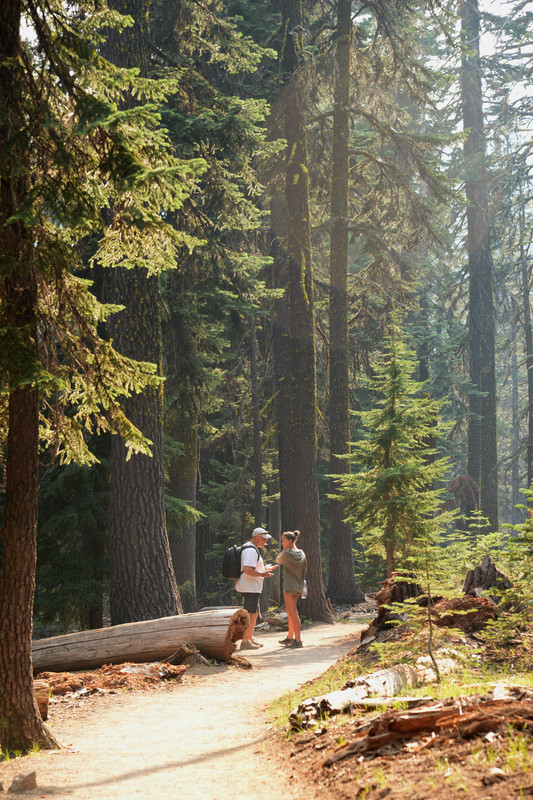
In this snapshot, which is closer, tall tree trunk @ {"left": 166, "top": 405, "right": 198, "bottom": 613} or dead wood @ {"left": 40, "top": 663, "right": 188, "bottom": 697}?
dead wood @ {"left": 40, "top": 663, "right": 188, "bottom": 697}

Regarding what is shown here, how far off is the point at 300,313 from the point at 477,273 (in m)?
15.1

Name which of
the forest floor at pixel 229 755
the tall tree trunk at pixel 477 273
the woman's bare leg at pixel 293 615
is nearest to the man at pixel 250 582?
the woman's bare leg at pixel 293 615

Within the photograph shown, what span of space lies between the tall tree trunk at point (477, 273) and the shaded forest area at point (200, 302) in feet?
0.32

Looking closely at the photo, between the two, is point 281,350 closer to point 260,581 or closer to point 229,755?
point 260,581

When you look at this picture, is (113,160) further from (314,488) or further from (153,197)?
(314,488)

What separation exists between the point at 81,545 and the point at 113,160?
29.5 ft

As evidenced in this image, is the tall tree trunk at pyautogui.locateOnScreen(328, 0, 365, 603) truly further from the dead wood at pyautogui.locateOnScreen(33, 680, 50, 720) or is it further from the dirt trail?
the dead wood at pyautogui.locateOnScreen(33, 680, 50, 720)

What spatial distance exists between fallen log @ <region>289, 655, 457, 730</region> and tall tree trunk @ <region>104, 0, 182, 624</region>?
4802 mm

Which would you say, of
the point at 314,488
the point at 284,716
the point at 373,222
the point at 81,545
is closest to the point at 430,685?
the point at 284,716

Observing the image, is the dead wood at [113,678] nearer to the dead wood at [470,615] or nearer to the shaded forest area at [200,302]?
the shaded forest area at [200,302]

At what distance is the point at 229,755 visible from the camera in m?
5.62

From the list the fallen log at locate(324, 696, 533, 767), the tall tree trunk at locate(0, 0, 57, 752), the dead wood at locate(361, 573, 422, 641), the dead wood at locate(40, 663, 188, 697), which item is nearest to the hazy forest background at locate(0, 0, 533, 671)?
the tall tree trunk at locate(0, 0, 57, 752)

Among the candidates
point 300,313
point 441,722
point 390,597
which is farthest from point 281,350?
point 441,722

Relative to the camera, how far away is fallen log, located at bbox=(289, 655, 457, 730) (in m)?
5.51
